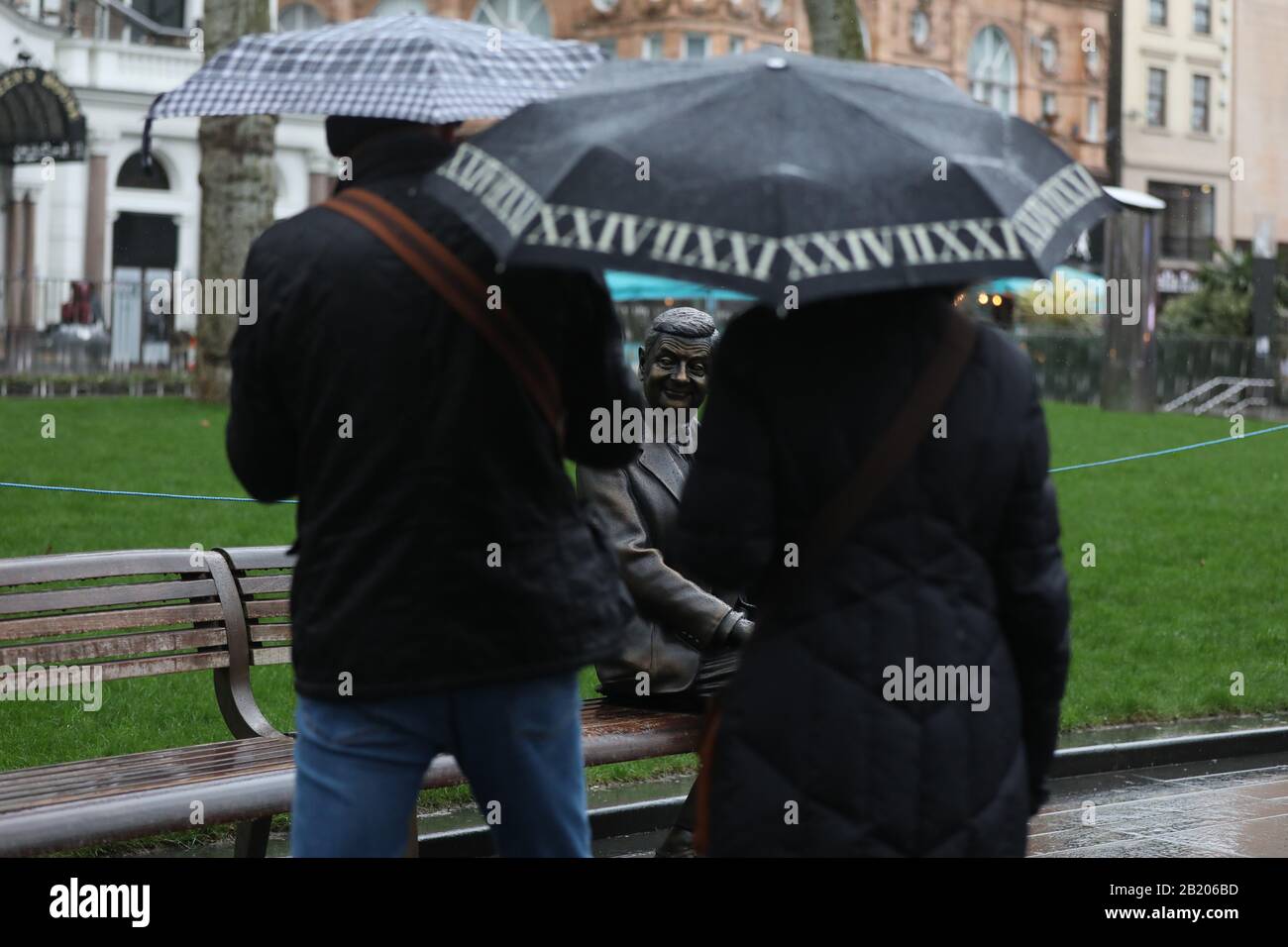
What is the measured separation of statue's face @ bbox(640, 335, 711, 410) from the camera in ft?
17.7

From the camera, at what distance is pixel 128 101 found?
38.5m

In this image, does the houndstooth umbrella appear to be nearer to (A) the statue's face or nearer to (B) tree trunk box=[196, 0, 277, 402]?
(A) the statue's face

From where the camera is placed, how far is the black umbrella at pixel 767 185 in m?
2.80

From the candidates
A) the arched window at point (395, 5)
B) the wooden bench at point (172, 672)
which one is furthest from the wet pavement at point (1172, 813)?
the arched window at point (395, 5)

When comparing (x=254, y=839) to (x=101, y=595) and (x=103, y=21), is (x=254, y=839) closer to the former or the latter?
(x=101, y=595)

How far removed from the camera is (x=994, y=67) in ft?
192

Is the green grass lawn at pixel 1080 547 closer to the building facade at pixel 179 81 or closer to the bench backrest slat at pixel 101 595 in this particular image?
the bench backrest slat at pixel 101 595

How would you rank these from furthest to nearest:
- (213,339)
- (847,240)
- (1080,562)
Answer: (213,339) < (1080,562) < (847,240)

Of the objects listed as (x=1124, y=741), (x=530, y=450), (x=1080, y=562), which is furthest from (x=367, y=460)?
(x=1080, y=562)

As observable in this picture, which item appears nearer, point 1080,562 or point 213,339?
point 1080,562

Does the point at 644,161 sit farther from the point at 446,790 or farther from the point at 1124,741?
the point at 1124,741

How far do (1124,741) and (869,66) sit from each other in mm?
4864

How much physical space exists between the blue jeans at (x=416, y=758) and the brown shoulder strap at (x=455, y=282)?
0.52m
